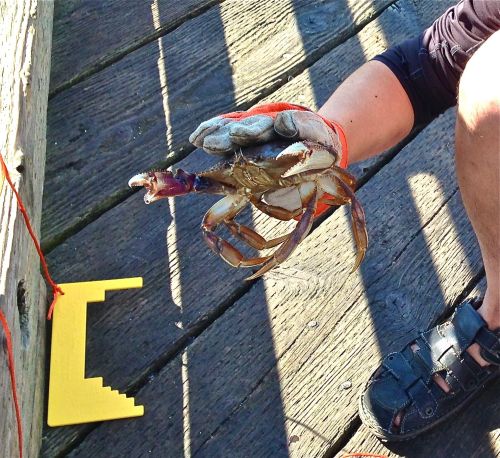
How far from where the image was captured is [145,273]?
1.92 m

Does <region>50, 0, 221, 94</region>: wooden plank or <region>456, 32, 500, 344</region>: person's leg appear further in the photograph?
<region>50, 0, 221, 94</region>: wooden plank

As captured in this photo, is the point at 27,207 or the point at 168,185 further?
the point at 27,207

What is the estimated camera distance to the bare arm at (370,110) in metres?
Result: 1.77

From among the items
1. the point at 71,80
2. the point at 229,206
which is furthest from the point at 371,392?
the point at 71,80

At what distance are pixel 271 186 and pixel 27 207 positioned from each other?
2.19 feet

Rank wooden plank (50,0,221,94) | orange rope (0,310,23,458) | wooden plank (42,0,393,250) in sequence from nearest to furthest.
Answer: orange rope (0,310,23,458)
wooden plank (42,0,393,250)
wooden plank (50,0,221,94)

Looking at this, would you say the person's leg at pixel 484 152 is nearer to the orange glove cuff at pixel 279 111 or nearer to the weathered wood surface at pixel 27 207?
the orange glove cuff at pixel 279 111

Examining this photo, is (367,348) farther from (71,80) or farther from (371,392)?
(71,80)

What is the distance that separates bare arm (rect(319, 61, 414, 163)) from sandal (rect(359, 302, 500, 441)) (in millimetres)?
465

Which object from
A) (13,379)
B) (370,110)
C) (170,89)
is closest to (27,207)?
(13,379)

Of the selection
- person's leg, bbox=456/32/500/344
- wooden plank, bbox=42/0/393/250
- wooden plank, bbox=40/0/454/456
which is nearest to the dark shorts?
person's leg, bbox=456/32/500/344

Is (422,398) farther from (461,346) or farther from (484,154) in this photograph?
(484,154)

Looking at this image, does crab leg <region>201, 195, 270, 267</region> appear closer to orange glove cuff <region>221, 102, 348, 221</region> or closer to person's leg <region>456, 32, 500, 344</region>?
orange glove cuff <region>221, 102, 348, 221</region>

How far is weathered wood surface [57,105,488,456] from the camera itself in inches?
64.8
